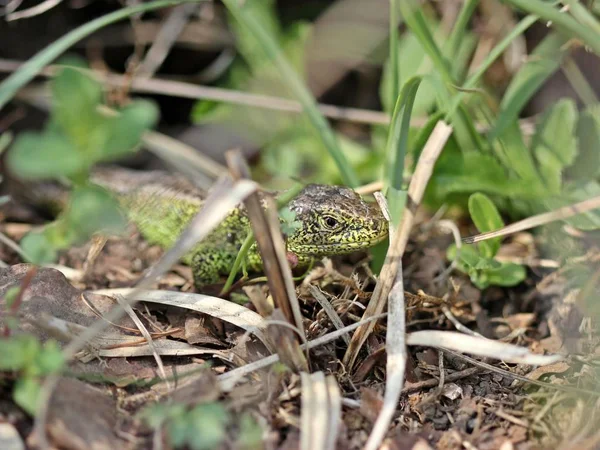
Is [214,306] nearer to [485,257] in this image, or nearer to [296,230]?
[296,230]

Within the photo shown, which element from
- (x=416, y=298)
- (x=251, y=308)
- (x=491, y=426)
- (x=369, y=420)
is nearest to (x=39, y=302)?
(x=251, y=308)

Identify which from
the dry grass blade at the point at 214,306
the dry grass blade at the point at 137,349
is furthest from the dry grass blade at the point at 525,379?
the dry grass blade at the point at 137,349

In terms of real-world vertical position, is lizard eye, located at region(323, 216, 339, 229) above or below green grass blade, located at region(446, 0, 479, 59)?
below

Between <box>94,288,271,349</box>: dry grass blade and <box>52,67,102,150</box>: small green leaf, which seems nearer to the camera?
<box>52,67,102,150</box>: small green leaf

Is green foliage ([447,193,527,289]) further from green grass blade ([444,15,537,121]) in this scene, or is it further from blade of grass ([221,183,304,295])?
blade of grass ([221,183,304,295])

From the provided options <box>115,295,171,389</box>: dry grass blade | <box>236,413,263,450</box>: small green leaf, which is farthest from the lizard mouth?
<box>236,413,263,450</box>: small green leaf

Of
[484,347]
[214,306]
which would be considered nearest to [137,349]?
[214,306]

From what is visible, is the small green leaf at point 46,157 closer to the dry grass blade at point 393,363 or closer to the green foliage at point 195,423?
the green foliage at point 195,423

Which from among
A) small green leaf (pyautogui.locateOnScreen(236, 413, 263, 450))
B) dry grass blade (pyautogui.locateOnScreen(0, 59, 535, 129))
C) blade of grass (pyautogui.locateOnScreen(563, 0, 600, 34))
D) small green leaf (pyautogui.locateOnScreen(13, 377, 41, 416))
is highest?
blade of grass (pyautogui.locateOnScreen(563, 0, 600, 34))
